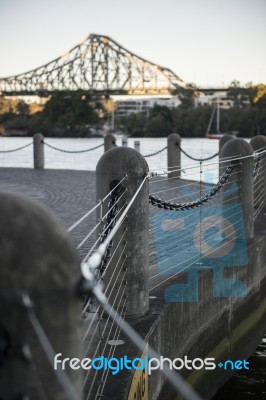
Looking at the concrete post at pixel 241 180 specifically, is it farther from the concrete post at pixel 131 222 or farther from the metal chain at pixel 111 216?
the metal chain at pixel 111 216

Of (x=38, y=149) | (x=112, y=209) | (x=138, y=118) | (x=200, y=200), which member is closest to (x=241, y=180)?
(x=200, y=200)

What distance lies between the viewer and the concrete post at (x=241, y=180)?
25.3 feet

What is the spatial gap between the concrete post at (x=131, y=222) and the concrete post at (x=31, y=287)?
316cm

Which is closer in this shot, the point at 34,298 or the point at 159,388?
the point at 34,298

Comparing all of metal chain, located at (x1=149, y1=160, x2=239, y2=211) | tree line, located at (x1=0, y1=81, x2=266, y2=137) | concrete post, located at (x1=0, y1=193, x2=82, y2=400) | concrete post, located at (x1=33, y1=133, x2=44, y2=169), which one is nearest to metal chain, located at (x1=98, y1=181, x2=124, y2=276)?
metal chain, located at (x1=149, y1=160, x2=239, y2=211)

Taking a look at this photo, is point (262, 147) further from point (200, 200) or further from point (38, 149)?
point (38, 149)

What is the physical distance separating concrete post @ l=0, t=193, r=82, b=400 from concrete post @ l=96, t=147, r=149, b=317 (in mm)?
3165

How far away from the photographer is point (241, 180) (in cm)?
772

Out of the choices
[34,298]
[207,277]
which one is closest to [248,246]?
[207,277]

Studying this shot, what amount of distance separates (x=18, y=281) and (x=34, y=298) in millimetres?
57

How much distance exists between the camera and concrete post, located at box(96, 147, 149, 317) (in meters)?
4.73

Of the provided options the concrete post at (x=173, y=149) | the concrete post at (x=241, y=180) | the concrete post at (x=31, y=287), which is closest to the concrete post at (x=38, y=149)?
the concrete post at (x=173, y=149)

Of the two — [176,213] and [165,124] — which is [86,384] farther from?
[165,124]

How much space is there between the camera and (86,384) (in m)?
3.59
